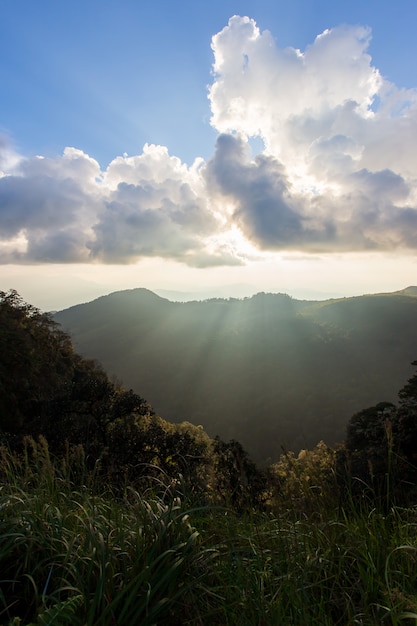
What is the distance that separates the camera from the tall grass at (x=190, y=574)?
6.69 ft

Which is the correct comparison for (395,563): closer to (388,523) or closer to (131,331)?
(388,523)

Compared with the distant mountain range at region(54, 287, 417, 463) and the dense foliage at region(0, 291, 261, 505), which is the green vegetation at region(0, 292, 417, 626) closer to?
the dense foliage at region(0, 291, 261, 505)

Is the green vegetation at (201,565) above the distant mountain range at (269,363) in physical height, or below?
above

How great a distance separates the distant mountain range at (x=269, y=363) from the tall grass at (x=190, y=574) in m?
73.8

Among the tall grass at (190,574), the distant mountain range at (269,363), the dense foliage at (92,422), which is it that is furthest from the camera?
the distant mountain range at (269,363)

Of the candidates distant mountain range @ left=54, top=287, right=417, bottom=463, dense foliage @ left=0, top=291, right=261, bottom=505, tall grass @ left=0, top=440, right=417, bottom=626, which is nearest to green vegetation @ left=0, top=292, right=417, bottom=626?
tall grass @ left=0, top=440, right=417, bottom=626

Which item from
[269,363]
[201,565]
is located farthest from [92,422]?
[269,363]

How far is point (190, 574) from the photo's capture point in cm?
238

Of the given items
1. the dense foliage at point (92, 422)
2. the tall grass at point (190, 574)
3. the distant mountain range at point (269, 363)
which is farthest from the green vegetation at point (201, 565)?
the distant mountain range at point (269, 363)

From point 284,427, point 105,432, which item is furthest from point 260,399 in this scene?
point 105,432

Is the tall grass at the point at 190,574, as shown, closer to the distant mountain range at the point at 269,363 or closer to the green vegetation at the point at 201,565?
the green vegetation at the point at 201,565

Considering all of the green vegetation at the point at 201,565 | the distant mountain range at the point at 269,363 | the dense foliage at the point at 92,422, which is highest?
the green vegetation at the point at 201,565

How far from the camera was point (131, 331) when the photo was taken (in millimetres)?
166250

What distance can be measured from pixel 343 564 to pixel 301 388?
11173 centimetres
